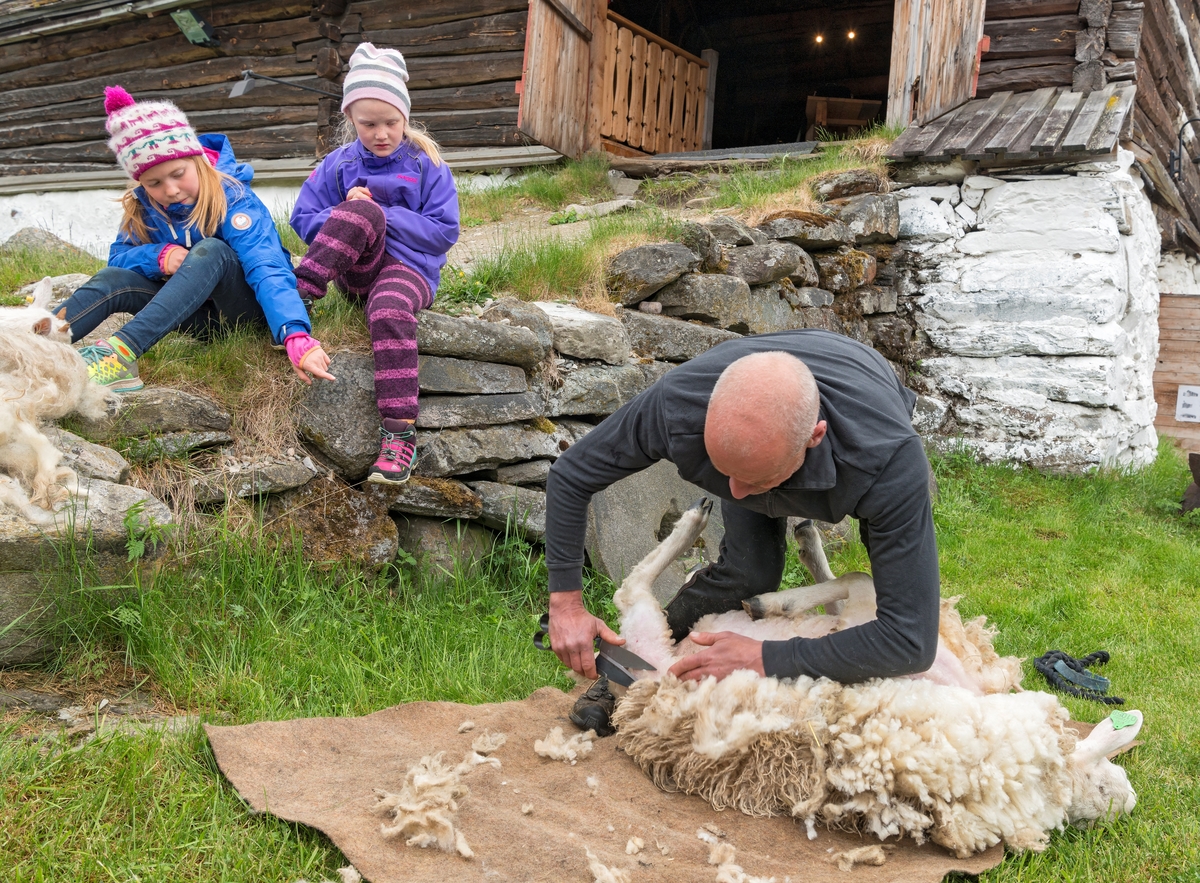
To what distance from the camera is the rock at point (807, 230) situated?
593 centimetres

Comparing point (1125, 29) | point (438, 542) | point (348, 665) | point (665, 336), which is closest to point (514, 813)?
point (348, 665)

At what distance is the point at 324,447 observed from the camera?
11.2ft

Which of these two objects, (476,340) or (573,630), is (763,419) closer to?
(573,630)

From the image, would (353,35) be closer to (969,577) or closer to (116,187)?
(116,187)

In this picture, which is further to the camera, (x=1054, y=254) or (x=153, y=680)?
(x=1054, y=254)

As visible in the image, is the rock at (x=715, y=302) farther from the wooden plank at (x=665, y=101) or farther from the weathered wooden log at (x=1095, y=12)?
the wooden plank at (x=665, y=101)

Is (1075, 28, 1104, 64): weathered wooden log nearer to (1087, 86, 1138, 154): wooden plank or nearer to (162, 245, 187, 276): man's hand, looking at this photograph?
(1087, 86, 1138, 154): wooden plank

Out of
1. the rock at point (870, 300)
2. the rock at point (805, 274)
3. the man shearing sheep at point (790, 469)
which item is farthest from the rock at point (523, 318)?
the rock at point (870, 300)

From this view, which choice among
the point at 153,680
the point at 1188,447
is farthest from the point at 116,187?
the point at 1188,447

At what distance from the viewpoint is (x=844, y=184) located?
257 inches

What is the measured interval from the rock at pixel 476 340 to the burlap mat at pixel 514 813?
5.24 ft

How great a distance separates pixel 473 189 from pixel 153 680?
648cm

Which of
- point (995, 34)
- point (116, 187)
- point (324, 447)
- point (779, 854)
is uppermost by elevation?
point (995, 34)

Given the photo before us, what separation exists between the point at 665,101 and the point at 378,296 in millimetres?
7210
